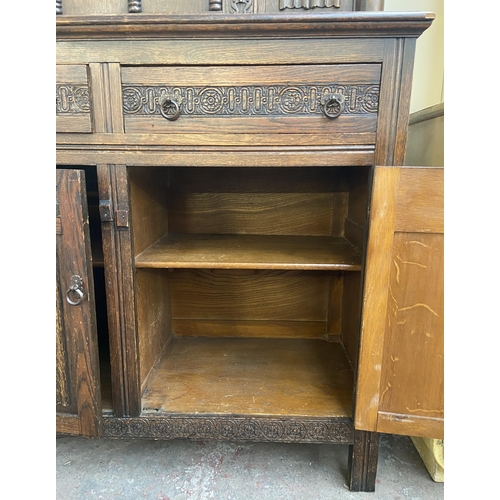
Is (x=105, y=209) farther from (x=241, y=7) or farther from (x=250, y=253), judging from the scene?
(x=241, y=7)

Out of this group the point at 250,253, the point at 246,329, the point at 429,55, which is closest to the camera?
the point at 250,253

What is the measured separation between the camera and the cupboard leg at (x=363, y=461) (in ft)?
2.71

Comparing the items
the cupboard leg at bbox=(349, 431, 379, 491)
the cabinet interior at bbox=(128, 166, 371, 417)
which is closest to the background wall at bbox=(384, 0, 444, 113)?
the cabinet interior at bbox=(128, 166, 371, 417)

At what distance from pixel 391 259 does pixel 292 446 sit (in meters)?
0.68

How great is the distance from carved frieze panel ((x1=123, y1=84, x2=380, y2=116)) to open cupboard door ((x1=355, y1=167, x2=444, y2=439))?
19cm

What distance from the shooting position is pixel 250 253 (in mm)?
914

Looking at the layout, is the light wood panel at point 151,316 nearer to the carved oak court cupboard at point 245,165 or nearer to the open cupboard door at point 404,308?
the carved oak court cupboard at point 245,165

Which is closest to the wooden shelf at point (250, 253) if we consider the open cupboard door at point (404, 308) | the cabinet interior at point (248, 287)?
the cabinet interior at point (248, 287)

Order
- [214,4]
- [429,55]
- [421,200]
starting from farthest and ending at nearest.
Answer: [429,55] < [214,4] < [421,200]

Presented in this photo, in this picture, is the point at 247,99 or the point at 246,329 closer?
the point at 247,99

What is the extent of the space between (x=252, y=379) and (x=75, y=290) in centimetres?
54

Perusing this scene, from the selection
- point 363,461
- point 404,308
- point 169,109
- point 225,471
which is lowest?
point 225,471

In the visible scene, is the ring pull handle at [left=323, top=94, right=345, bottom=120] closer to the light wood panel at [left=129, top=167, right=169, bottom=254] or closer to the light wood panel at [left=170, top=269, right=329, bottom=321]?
the light wood panel at [left=129, top=167, right=169, bottom=254]

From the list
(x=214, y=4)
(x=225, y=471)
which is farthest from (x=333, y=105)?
(x=225, y=471)
